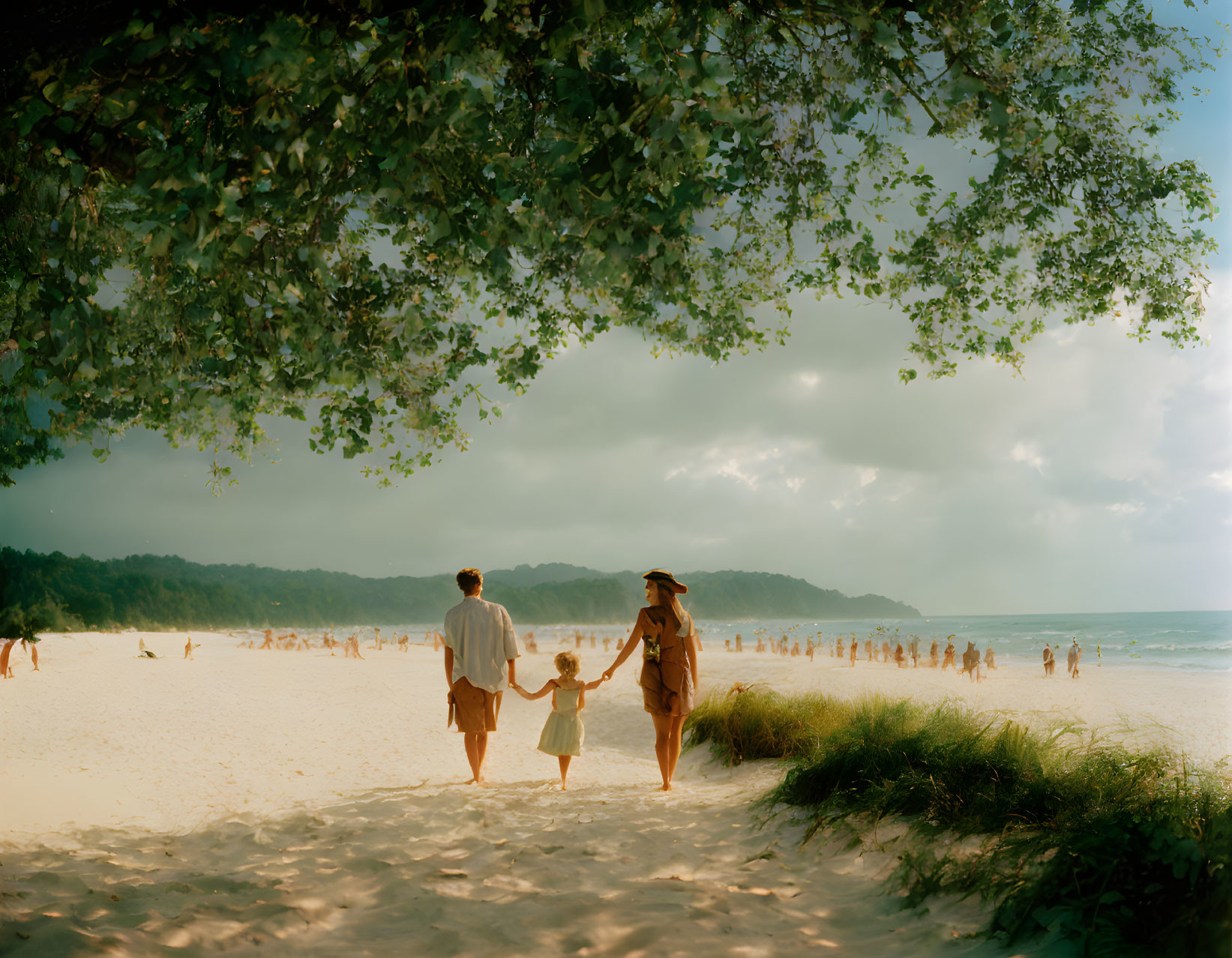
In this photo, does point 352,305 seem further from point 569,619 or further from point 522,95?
point 569,619

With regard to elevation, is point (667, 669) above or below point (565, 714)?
above

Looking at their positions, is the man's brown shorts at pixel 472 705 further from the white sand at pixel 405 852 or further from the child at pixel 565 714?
the white sand at pixel 405 852

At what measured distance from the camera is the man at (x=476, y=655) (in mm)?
7465

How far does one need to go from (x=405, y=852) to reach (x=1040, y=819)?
14.6ft

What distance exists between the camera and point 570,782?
8.41 meters

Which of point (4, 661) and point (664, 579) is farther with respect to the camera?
point (4, 661)

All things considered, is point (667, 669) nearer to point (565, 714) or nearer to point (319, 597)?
point (565, 714)

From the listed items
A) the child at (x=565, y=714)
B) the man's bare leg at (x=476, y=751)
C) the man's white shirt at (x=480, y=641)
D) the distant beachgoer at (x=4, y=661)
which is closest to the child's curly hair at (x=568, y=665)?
the child at (x=565, y=714)

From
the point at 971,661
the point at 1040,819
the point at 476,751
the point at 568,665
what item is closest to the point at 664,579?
the point at 568,665

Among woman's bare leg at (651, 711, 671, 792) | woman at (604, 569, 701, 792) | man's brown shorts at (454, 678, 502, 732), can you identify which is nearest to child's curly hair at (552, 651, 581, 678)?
woman at (604, 569, 701, 792)

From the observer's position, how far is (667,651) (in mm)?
7438

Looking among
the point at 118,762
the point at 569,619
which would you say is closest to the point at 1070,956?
the point at 118,762

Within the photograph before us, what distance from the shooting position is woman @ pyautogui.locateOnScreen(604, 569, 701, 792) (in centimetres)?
742

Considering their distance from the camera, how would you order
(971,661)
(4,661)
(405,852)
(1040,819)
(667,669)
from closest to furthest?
(1040,819) → (405,852) → (667,669) → (4,661) → (971,661)
